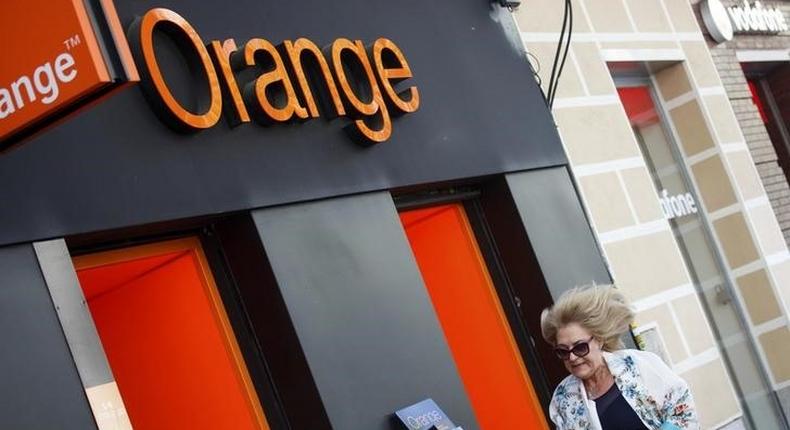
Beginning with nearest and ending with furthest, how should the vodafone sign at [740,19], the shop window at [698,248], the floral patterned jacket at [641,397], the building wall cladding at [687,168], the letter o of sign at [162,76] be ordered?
the floral patterned jacket at [641,397], the letter o of sign at [162,76], the building wall cladding at [687,168], the shop window at [698,248], the vodafone sign at [740,19]

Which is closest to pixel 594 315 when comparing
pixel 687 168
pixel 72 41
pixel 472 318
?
pixel 72 41

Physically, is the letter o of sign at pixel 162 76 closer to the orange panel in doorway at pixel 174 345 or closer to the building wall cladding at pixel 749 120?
the orange panel in doorway at pixel 174 345

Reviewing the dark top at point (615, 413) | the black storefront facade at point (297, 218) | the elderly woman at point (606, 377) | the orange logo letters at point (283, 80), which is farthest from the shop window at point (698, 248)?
the dark top at point (615, 413)

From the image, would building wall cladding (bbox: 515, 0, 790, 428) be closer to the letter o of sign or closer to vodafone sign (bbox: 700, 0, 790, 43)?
vodafone sign (bbox: 700, 0, 790, 43)

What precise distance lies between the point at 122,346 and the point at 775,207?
24.1ft

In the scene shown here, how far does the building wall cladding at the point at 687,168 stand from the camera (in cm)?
966

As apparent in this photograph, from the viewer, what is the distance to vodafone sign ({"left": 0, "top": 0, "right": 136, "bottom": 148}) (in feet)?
14.5

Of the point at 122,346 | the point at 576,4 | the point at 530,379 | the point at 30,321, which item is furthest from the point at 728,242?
the point at 30,321

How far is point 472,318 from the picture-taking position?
8.77 metres

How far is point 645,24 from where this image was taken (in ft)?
36.2

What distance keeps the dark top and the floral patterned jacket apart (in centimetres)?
2

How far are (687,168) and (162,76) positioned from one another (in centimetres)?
624

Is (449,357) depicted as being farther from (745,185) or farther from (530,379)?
(745,185)

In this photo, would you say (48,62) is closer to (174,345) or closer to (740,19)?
(174,345)
